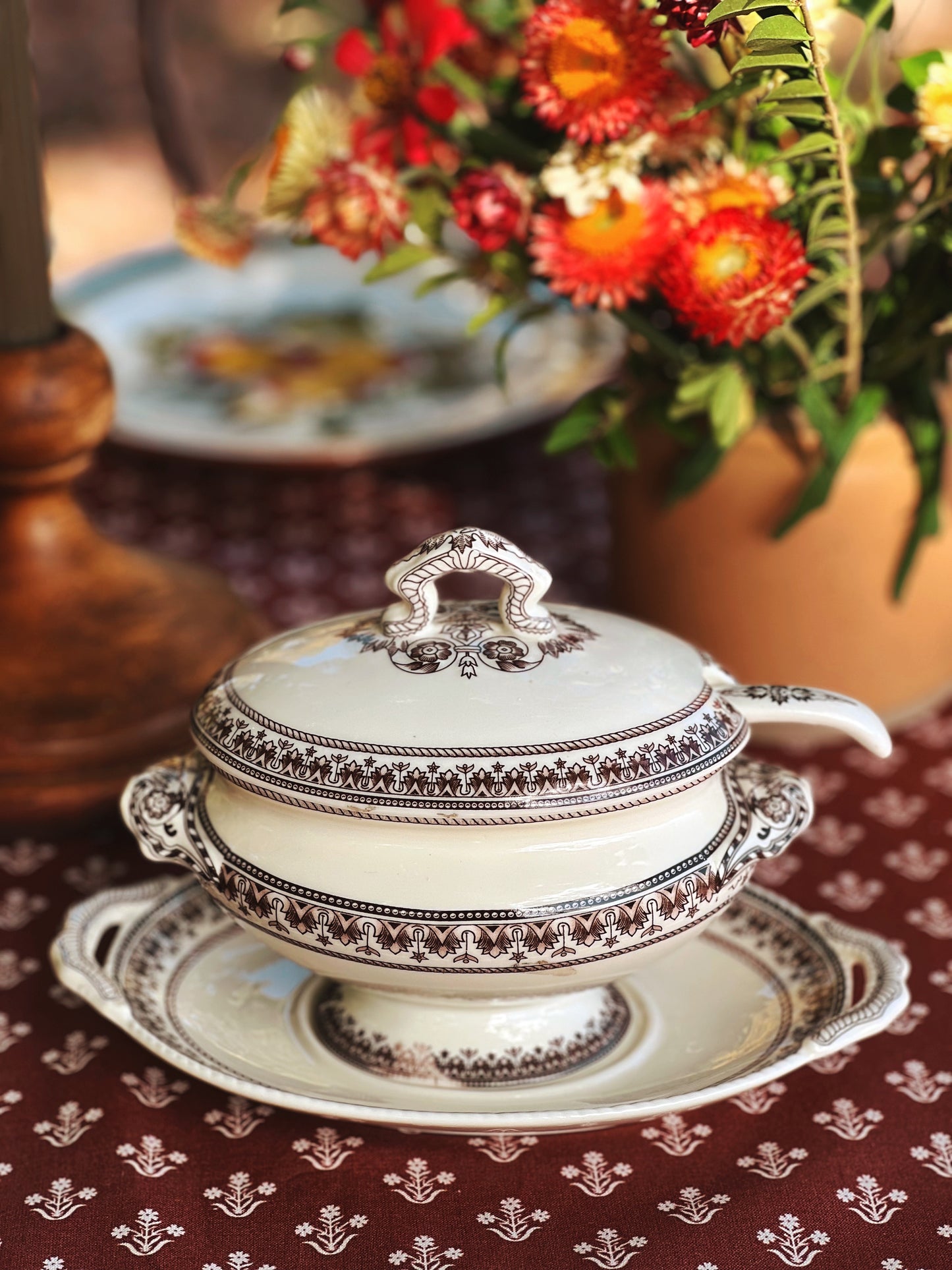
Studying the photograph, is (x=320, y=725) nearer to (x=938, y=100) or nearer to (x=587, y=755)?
(x=587, y=755)

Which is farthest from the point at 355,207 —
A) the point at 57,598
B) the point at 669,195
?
the point at 57,598

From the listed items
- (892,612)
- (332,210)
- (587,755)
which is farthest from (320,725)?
(892,612)

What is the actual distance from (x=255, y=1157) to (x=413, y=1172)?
6cm

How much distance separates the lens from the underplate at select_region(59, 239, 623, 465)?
1.01 meters

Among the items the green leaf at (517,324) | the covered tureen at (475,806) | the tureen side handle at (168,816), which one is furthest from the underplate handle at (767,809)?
the green leaf at (517,324)

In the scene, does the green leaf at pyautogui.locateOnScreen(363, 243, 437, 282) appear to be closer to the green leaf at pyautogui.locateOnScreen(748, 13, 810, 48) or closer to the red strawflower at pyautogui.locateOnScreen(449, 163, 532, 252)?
the red strawflower at pyautogui.locateOnScreen(449, 163, 532, 252)

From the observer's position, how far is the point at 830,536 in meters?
0.75

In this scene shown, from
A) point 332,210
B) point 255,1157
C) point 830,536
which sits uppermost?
point 332,210

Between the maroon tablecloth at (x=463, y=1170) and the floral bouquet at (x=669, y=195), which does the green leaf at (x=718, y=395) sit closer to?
the floral bouquet at (x=669, y=195)

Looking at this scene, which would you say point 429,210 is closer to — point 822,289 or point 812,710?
point 822,289

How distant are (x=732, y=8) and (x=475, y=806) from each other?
28cm

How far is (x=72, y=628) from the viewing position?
0.73 m

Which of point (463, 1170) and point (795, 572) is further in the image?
point (795, 572)

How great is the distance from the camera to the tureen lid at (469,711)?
0.45 meters
